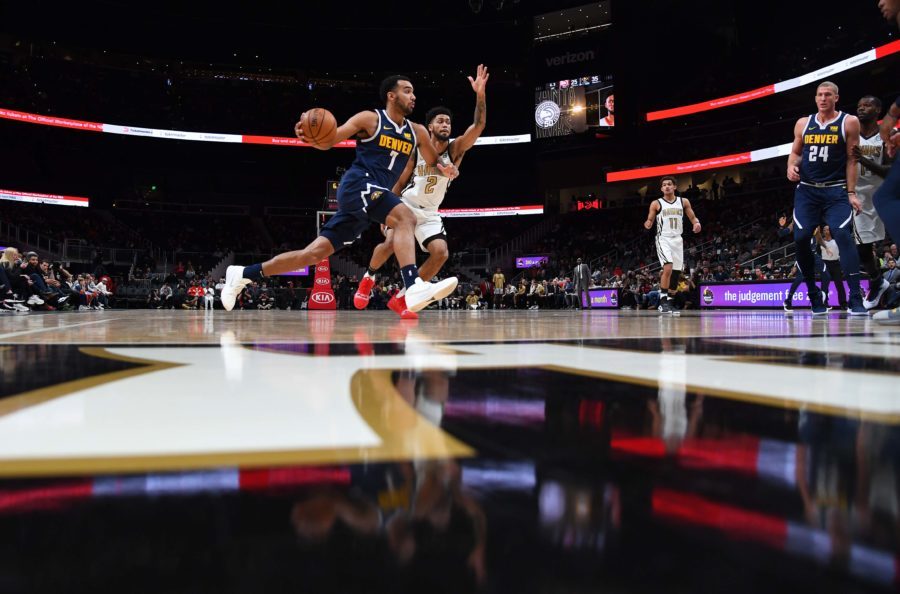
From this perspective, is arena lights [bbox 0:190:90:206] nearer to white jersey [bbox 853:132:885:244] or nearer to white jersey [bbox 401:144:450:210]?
white jersey [bbox 401:144:450:210]

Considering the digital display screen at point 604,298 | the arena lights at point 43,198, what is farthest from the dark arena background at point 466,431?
the arena lights at point 43,198

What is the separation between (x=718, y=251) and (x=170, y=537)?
2035cm

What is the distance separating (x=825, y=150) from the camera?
15.0 ft

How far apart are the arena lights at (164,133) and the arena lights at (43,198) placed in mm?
2497

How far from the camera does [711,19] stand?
79.6ft

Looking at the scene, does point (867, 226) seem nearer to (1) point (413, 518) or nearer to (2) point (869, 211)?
(2) point (869, 211)

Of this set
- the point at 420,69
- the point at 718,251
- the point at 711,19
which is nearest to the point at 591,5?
the point at 711,19

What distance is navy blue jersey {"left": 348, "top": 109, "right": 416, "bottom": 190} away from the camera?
12.9 ft

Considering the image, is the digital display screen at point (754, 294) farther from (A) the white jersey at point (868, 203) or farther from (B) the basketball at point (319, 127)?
(B) the basketball at point (319, 127)

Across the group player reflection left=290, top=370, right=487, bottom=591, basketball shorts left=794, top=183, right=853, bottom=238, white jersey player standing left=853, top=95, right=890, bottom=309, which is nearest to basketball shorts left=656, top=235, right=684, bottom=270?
white jersey player standing left=853, top=95, right=890, bottom=309

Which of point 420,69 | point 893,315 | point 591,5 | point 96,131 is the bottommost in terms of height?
point 893,315

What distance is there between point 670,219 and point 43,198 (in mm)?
Answer: 22455

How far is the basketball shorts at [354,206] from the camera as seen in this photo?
12.5 feet

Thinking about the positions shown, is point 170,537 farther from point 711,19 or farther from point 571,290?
point 711,19
